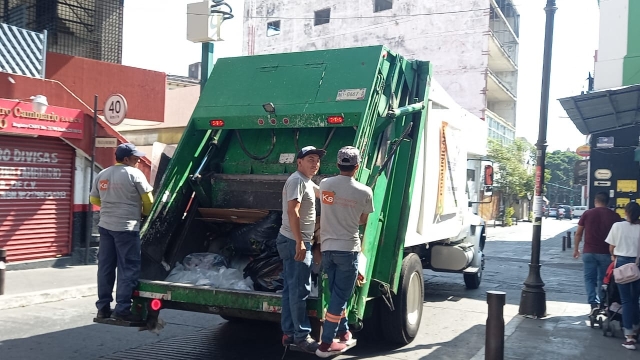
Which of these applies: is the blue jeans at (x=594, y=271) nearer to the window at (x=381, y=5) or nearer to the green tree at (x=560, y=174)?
the window at (x=381, y=5)

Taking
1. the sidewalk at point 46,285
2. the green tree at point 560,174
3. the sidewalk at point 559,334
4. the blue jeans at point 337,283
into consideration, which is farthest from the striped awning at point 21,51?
the green tree at point 560,174

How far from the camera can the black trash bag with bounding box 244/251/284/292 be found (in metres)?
5.65

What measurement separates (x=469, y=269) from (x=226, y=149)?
4.69m

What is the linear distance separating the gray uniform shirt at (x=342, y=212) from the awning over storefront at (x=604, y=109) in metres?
8.20

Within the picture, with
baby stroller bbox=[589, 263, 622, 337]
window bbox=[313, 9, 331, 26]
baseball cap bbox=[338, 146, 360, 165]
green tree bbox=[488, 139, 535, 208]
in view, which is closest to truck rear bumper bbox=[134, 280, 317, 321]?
baseball cap bbox=[338, 146, 360, 165]

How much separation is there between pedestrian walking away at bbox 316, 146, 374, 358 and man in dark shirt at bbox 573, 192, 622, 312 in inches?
163

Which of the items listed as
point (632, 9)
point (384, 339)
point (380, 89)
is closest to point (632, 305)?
point (384, 339)

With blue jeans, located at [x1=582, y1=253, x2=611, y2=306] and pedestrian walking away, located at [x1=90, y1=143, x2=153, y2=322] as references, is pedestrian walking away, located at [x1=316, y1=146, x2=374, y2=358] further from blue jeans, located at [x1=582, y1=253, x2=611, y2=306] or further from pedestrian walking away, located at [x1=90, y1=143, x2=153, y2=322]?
blue jeans, located at [x1=582, y1=253, x2=611, y2=306]

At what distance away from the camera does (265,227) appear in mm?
6094

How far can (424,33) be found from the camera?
37781 mm

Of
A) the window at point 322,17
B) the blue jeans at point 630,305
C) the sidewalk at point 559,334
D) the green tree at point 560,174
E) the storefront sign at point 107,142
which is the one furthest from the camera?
the green tree at point 560,174

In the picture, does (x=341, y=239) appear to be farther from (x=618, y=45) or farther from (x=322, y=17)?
(x=322, y=17)

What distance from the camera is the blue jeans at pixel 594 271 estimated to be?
7812 millimetres

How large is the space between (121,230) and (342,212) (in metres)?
2.00
